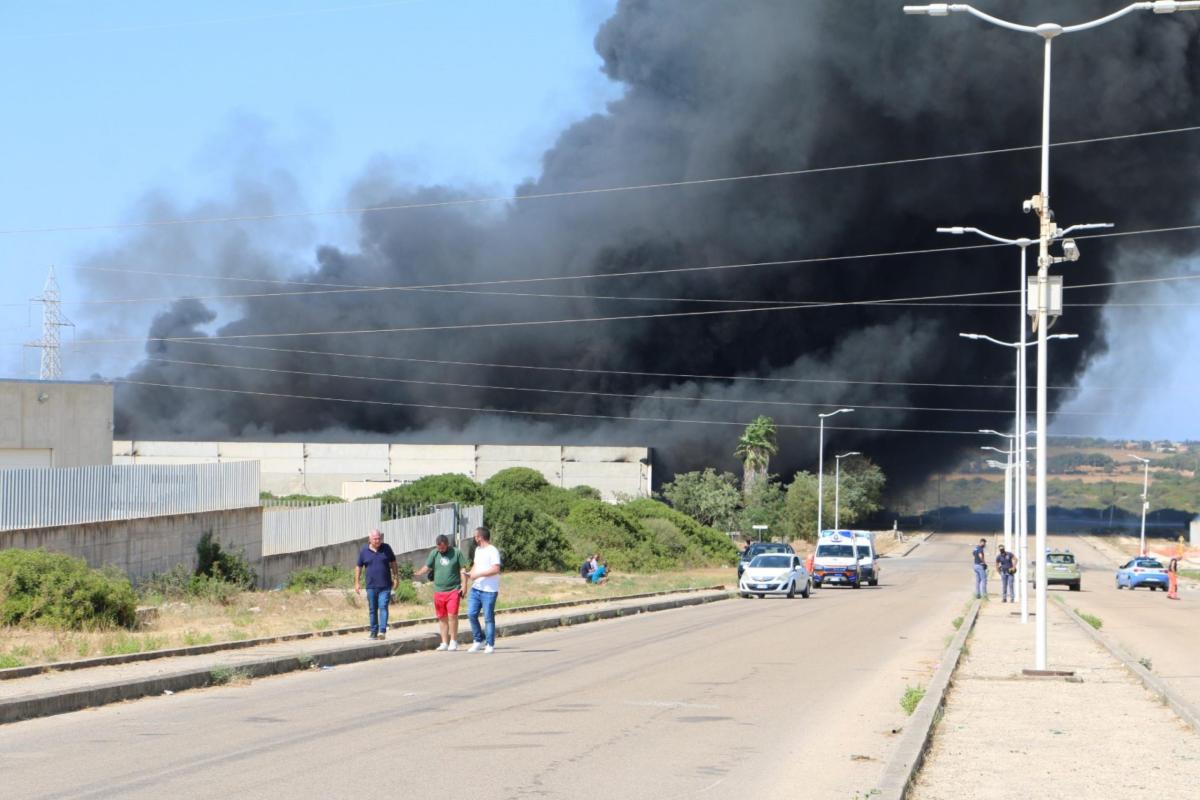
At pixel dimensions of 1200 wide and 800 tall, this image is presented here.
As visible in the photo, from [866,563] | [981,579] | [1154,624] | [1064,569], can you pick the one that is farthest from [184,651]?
[1064,569]

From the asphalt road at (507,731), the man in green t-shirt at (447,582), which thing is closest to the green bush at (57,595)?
the man in green t-shirt at (447,582)

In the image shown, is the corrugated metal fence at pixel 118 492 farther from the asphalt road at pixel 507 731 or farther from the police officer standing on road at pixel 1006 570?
the police officer standing on road at pixel 1006 570

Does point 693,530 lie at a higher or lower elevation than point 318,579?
lower

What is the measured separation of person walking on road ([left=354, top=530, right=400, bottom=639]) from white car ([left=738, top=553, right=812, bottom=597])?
815 inches

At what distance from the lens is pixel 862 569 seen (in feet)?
154

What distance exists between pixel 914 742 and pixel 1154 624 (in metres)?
20.6

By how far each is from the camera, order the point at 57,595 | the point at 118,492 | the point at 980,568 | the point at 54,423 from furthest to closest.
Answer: the point at 980,568, the point at 54,423, the point at 118,492, the point at 57,595

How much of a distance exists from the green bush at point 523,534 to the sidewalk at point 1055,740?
2886 cm

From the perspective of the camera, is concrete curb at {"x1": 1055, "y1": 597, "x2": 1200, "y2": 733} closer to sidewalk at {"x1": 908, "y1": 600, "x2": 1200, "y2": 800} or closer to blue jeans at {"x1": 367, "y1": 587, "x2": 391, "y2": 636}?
sidewalk at {"x1": 908, "y1": 600, "x2": 1200, "y2": 800}

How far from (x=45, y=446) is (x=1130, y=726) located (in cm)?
2476

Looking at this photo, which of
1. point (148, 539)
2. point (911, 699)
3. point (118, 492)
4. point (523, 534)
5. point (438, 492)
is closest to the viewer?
point (911, 699)

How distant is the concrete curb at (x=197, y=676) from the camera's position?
1112 centimetres

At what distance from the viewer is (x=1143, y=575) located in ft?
154

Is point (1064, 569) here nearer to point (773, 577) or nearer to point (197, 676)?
point (773, 577)
